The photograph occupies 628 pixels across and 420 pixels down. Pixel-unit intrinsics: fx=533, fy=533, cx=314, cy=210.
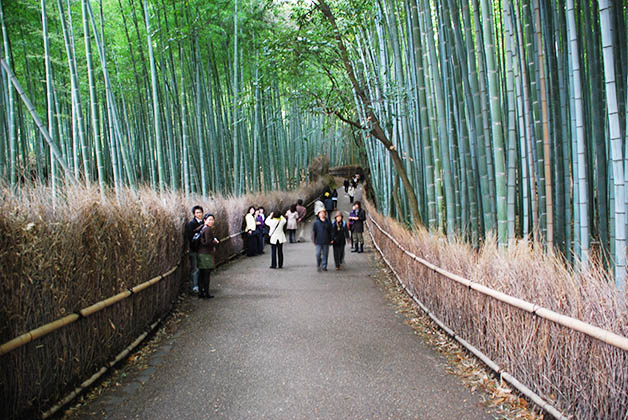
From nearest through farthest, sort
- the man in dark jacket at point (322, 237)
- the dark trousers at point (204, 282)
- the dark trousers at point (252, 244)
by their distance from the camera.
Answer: the dark trousers at point (204, 282) < the man in dark jacket at point (322, 237) < the dark trousers at point (252, 244)

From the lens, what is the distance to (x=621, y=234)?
8.84ft

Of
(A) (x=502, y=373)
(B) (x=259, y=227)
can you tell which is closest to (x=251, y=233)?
(B) (x=259, y=227)

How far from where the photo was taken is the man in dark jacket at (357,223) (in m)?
10.1

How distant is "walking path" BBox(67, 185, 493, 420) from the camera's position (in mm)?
2787

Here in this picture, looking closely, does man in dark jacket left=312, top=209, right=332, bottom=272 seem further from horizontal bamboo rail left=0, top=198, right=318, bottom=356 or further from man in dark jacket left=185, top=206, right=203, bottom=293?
horizontal bamboo rail left=0, top=198, right=318, bottom=356

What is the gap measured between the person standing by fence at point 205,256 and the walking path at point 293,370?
0.21m

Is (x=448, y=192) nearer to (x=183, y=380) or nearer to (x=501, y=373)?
(x=501, y=373)

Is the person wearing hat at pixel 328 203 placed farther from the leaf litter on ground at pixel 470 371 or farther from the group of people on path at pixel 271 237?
the leaf litter on ground at pixel 470 371

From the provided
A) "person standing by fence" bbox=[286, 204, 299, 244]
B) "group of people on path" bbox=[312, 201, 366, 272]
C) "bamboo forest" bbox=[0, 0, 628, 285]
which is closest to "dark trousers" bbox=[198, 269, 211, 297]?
"bamboo forest" bbox=[0, 0, 628, 285]

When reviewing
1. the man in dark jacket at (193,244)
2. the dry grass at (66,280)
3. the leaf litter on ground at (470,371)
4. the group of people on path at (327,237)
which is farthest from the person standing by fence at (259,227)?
the dry grass at (66,280)

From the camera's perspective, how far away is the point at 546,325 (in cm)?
258

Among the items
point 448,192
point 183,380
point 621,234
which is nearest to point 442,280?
point 448,192

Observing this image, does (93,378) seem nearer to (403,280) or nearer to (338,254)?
(403,280)

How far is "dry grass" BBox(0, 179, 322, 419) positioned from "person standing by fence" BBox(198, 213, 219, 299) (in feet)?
3.02
